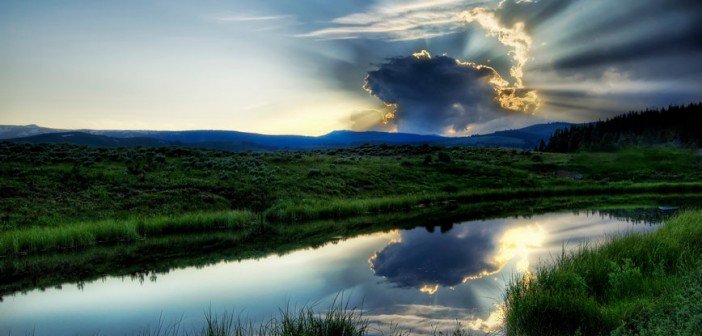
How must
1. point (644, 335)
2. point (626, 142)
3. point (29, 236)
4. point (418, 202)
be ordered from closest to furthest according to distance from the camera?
point (644, 335), point (29, 236), point (418, 202), point (626, 142)

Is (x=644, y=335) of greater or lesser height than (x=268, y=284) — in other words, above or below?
above

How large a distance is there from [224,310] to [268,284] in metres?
3.76

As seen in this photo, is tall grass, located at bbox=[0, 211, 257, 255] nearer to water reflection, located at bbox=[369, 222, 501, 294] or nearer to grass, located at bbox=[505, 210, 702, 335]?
water reflection, located at bbox=[369, 222, 501, 294]

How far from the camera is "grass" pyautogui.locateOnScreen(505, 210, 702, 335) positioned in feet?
31.3

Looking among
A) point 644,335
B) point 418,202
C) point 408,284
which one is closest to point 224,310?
point 408,284

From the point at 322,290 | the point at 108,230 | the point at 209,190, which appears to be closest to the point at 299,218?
the point at 209,190

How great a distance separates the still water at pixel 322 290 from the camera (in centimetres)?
1390

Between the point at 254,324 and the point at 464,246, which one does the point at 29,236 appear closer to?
the point at 254,324

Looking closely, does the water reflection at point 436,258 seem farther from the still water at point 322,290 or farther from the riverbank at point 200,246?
the riverbank at point 200,246

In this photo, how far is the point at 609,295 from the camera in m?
12.2

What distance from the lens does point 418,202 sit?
47.1 meters

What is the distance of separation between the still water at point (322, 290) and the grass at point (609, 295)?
5.73 ft

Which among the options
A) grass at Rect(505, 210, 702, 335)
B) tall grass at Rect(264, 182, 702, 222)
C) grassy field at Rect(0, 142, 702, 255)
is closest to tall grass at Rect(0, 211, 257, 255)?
grassy field at Rect(0, 142, 702, 255)

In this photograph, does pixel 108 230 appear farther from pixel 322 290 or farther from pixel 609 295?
pixel 609 295
